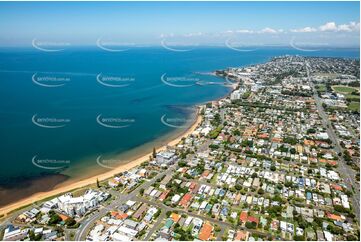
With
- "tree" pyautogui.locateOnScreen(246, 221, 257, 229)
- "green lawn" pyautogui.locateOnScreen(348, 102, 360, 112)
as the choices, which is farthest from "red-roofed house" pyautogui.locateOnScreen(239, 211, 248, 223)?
"green lawn" pyautogui.locateOnScreen(348, 102, 360, 112)

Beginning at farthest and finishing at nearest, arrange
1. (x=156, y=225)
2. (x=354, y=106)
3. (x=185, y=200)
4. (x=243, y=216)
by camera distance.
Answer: (x=354, y=106)
(x=185, y=200)
(x=243, y=216)
(x=156, y=225)

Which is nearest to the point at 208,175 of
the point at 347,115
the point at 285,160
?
the point at 285,160

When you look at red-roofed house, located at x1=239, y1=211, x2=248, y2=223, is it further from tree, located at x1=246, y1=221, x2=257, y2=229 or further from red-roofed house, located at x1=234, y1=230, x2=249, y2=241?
red-roofed house, located at x1=234, y1=230, x2=249, y2=241

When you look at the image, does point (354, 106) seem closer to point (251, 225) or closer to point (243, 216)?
point (243, 216)

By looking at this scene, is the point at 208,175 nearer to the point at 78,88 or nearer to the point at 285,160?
the point at 285,160

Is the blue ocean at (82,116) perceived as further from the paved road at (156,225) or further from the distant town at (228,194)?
the paved road at (156,225)

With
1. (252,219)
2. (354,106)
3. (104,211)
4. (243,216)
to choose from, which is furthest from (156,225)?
(354,106)

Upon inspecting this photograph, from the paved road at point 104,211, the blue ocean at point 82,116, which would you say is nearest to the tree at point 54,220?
the paved road at point 104,211

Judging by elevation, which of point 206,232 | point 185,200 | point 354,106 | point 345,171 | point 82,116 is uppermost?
point 354,106
